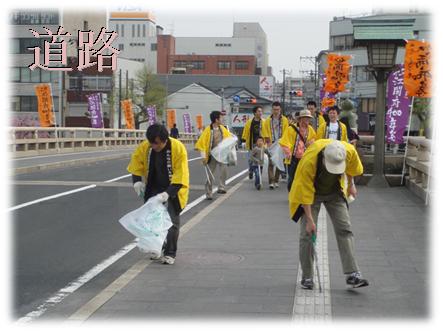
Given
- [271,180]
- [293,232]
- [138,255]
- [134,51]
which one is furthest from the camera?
[134,51]

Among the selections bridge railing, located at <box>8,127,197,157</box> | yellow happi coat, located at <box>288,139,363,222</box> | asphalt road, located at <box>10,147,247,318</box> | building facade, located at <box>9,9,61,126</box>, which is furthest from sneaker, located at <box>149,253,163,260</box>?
building facade, located at <box>9,9,61,126</box>

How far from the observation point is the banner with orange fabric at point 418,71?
1509 centimetres

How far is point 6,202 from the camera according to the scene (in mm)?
12758

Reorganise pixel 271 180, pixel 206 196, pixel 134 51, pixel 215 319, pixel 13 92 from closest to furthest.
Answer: pixel 215 319 < pixel 206 196 < pixel 271 180 < pixel 13 92 < pixel 134 51

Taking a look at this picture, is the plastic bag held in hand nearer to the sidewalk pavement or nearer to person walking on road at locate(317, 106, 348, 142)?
person walking on road at locate(317, 106, 348, 142)

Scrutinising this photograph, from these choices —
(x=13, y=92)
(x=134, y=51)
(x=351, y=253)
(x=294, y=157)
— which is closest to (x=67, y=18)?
(x=13, y=92)

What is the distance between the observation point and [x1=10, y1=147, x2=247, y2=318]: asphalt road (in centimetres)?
665

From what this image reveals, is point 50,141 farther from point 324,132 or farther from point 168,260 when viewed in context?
point 168,260

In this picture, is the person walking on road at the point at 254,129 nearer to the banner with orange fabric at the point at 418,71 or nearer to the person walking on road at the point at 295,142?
the banner with orange fabric at the point at 418,71

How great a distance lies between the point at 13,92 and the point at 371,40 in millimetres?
58037

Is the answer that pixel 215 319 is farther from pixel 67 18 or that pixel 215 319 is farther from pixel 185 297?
pixel 67 18

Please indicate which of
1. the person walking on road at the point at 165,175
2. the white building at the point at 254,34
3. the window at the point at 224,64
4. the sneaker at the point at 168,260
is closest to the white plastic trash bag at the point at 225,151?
the person walking on road at the point at 165,175

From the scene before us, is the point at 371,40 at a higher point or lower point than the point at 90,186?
higher

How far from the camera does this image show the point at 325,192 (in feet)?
20.4
